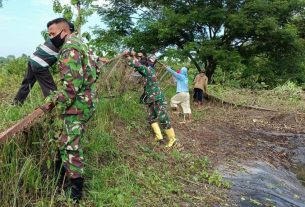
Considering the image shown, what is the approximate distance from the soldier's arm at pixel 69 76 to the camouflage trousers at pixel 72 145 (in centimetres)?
24

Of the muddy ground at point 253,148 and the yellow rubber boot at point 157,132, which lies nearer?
the muddy ground at point 253,148

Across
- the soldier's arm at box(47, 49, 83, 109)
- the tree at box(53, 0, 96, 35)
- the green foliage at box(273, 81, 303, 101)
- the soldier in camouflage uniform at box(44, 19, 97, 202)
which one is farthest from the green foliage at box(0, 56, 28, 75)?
the green foliage at box(273, 81, 303, 101)

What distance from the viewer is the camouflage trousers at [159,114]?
7.59m

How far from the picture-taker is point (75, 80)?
3.89m

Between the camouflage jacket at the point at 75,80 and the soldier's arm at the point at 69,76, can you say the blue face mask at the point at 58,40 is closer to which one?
the camouflage jacket at the point at 75,80

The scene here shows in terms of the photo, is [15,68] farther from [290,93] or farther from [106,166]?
[290,93]

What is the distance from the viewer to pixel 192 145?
26.5 feet

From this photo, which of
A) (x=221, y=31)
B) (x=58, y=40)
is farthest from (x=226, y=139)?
(x=221, y=31)

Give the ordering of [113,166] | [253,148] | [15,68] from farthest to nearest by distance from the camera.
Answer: [15,68] < [253,148] < [113,166]

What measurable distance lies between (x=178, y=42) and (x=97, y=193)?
1602 centimetres

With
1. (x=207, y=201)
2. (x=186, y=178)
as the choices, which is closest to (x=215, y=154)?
(x=186, y=178)

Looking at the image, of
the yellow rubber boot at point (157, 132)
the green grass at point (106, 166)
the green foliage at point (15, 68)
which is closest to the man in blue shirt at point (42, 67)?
the green grass at point (106, 166)

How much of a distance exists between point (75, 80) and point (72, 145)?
682 millimetres

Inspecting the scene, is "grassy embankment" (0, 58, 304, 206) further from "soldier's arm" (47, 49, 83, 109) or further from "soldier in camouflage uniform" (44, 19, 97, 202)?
"soldier's arm" (47, 49, 83, 109)
